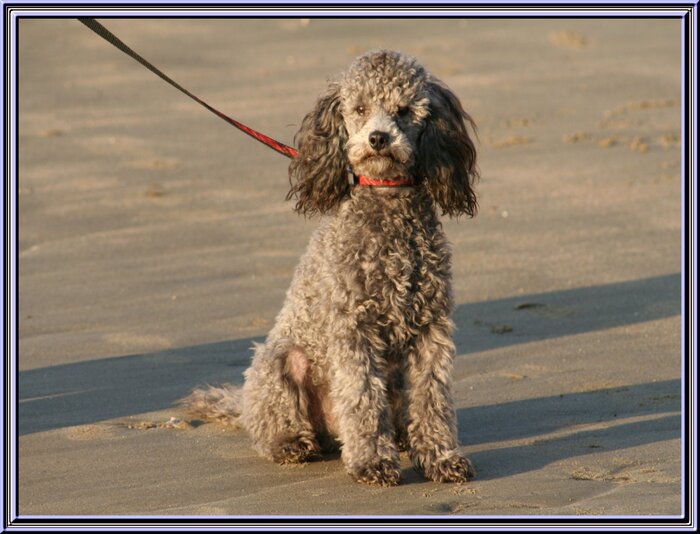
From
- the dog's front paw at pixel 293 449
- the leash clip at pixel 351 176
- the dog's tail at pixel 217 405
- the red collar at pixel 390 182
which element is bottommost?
the dog's front paw at pixel 293 449

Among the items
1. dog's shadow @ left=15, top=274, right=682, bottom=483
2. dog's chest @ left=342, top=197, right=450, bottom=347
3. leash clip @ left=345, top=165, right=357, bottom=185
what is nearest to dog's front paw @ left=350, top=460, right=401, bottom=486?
dog's shadow @ left=15, top=274, right=682, bottom=483

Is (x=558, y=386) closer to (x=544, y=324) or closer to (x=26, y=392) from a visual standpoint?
(x=544, y=324)

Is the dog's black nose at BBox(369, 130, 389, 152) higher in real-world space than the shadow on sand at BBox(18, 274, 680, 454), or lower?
higher

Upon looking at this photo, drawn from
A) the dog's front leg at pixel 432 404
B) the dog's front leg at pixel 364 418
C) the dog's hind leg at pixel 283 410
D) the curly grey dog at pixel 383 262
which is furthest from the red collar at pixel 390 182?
the dog's hind leg at pixel 283 410

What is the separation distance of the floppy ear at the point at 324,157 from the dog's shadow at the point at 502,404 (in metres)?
1.44

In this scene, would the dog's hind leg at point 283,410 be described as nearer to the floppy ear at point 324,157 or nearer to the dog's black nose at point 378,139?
the floppy ear at point 324,157

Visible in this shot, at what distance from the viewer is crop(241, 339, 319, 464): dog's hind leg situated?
653 cm

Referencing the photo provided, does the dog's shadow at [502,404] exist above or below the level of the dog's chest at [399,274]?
below

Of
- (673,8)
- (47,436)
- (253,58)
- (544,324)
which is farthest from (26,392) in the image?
(253,58)

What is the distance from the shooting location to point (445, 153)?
628 cm

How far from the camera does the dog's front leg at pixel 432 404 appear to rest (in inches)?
245

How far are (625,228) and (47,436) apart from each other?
624 centimetres

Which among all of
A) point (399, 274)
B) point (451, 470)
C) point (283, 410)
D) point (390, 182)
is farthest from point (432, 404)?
point (390, 182)

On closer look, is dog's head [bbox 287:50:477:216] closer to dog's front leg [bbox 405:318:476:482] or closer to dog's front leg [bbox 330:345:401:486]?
dog's front leg [bbox 405:318:476:482]
